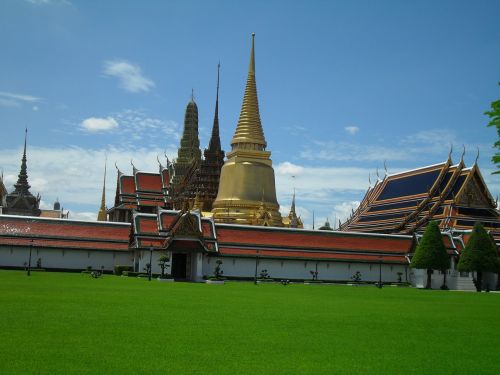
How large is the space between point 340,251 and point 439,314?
3314 centimetres

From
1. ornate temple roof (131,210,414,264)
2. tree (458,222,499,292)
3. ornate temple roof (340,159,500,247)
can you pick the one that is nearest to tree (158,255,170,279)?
ornate temple roof (131,210,414,264)

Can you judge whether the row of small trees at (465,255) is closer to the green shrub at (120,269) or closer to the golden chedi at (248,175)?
the golden chedi at (248,175)

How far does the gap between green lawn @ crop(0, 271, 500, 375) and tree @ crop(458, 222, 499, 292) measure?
2925 centimetres

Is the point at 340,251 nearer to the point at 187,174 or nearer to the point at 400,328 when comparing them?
the point at 187,174

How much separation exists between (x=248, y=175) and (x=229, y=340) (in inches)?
2201

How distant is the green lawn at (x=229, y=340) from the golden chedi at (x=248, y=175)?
46.6 metres

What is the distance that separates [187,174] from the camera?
81.6 meters

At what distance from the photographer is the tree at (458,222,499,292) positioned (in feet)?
159

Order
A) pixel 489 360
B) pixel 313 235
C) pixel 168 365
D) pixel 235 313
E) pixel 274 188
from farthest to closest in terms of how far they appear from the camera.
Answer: pixel 274 188, pixel 313 235, pixel 235 313, pixel 489 360, pixel 168 365

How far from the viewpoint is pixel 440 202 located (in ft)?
206

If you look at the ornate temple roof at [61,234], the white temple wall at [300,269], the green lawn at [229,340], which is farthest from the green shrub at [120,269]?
the green lawn at [229,340]

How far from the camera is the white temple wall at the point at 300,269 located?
50.4m

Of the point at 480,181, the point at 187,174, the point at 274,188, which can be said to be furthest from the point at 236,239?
the point at 187,174

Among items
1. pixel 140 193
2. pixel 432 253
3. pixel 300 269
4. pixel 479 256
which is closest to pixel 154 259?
pixel 300 269
